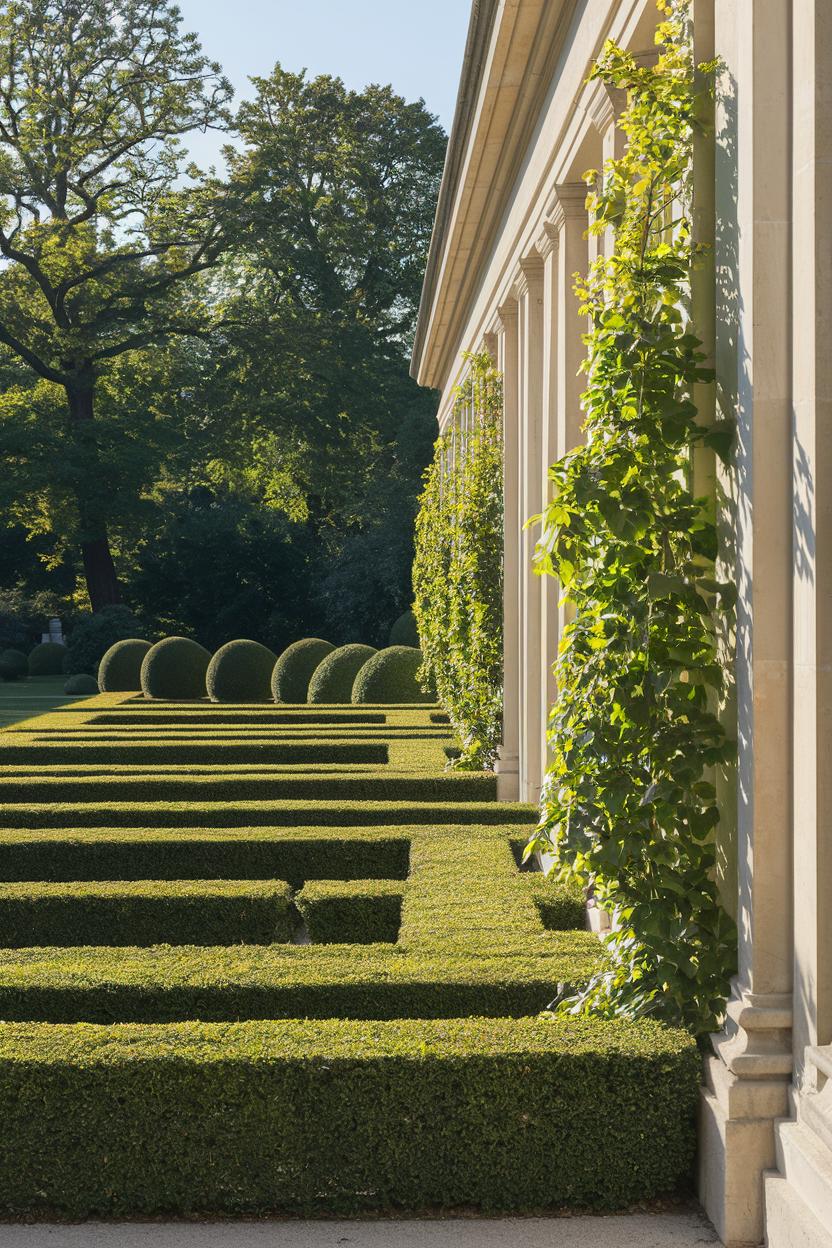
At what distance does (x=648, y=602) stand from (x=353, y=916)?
3.95 m

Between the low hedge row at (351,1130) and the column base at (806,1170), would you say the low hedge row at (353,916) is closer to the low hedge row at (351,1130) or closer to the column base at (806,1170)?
the low hedge row at (351,1130)

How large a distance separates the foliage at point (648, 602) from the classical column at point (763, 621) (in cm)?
51

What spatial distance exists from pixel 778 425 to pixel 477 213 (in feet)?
36.9

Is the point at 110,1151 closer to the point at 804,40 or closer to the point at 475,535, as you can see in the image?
the point at 804,40

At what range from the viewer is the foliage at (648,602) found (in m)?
5.69

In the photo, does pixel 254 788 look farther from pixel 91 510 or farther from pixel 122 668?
pixel 91 510

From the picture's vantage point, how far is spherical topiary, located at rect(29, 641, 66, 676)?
49.9 m

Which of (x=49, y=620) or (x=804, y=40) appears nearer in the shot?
(x=804, y=40)

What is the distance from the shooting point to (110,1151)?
5473 mm

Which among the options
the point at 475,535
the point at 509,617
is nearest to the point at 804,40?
the point at 509,617

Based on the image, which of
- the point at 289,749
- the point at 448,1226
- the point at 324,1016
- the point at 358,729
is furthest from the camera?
the point at 358,729

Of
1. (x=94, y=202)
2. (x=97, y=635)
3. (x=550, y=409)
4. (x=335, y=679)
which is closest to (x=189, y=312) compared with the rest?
(x=94, y=202)

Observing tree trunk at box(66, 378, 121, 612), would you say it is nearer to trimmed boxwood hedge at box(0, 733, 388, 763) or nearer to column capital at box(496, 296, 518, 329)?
trimmed boxwood hedge at box(0, 733, 388, 763)

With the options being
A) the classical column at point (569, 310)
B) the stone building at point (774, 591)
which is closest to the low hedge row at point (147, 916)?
the classical column at point (569, 310)
